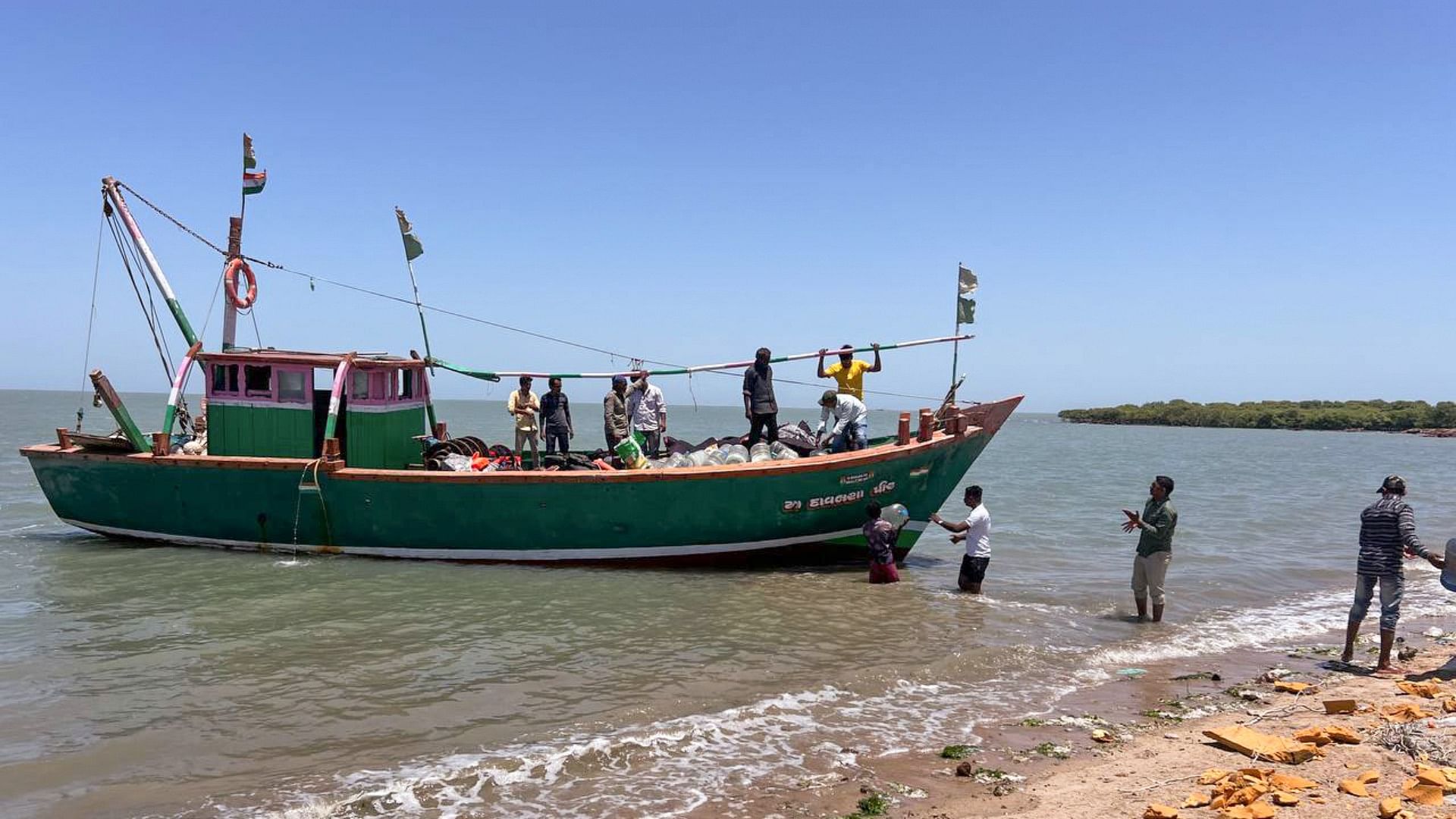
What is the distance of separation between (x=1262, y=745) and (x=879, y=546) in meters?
6.22

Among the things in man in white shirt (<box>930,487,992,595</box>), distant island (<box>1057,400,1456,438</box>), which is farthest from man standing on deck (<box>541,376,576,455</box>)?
distant island (<box>1057,400,1456,438</box>)

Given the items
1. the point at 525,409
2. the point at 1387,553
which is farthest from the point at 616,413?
the point at 1387,553

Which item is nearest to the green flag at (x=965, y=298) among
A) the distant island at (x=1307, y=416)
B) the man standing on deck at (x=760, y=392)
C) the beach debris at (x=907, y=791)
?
the man standing on deck at (x=760, y=392)

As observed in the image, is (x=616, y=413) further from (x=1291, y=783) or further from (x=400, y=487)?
(x=1291, y=783)

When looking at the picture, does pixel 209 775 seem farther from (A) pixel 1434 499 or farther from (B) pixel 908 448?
(A) pixel 1434 499

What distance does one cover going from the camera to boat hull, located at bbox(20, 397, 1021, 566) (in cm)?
1185

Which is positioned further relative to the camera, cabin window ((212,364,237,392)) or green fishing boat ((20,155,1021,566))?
cabin window ((212,364,237,392))

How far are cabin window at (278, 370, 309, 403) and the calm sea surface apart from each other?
181 cm

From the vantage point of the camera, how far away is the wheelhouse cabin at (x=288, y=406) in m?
12.8

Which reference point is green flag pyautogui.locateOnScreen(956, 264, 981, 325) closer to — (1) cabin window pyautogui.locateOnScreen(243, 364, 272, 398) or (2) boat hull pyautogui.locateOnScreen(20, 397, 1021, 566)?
(2) boat hull pyautogui.locateOnScreen(20, 397, 1021, 566)

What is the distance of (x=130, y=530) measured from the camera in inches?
535

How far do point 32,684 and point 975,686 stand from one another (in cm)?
830

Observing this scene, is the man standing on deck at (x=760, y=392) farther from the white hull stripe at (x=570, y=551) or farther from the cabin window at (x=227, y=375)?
the cabin window at (x=227, y=375)

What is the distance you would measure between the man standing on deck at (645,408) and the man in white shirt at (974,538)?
441cm
